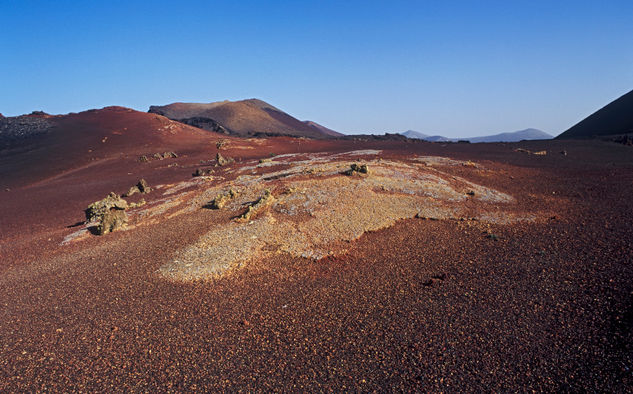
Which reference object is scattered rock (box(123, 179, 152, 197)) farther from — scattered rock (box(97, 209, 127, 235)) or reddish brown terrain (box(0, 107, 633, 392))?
scattered rock (box(97, 209, 127, 235))

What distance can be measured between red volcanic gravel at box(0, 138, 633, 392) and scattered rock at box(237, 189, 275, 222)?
154cm

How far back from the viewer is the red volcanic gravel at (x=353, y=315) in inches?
182

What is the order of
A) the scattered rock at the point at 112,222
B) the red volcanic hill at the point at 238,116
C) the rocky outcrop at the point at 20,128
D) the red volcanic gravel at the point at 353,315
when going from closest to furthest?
1. the red volcanic gravel at the point at 353,315
2. the scattered rock at the point at 112,222
3. the rocky outcrop at the point at 20,128
4. the red volcanic hill at the point at 238,116

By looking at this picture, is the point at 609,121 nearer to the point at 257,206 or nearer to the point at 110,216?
the point at 257,206

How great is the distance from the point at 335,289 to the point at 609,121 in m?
77.3

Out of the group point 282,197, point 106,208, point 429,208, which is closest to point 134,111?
point 106,208

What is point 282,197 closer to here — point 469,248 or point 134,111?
point 469,248

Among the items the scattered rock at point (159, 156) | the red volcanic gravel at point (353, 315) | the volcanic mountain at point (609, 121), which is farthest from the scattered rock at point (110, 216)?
the volcanic mountain at point (609, 121)

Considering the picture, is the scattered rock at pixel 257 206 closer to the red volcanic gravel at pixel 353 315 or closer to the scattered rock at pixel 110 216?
the red volcanic gravel at pixel 353 315

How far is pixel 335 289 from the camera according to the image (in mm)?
7051

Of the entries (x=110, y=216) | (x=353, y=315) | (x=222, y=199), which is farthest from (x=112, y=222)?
(x=353, y=315)

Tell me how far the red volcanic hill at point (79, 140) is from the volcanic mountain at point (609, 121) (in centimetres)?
6713

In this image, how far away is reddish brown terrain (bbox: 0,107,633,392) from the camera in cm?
475

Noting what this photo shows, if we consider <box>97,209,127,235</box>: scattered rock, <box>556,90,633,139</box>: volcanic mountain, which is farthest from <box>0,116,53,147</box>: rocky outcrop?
<box>556,90,633,139</box>: volcanic mountain
